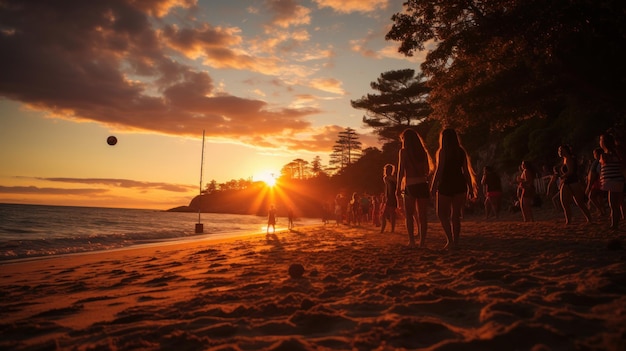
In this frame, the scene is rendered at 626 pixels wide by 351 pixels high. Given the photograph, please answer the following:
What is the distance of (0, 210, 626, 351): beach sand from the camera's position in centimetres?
201

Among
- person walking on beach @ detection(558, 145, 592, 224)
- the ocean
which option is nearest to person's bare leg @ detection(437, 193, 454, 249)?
person walking on beach @ detection(558, 145, 592, 224)

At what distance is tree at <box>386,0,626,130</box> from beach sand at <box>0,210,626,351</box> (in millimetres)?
7418

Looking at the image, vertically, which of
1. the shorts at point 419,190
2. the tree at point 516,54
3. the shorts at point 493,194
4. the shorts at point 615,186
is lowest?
the shorts at point 419,190

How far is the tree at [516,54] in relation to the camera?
939 cm

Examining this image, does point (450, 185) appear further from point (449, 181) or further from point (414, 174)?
point (414, 174)

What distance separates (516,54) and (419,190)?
800 centimetres

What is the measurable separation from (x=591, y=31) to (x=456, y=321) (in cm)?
1057

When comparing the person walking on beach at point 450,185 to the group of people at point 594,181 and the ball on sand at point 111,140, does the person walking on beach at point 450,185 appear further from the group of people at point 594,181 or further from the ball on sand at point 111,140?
the ball on sand at point 111,140

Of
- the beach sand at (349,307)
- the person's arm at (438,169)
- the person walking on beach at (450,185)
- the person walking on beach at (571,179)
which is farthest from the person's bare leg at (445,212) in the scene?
the person walking on beach at (571,179)

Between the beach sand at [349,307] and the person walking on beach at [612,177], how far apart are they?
115 inches

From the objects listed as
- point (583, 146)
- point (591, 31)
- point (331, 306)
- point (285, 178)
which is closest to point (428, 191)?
point (331, 306)

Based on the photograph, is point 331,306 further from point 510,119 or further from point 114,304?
point 510,119

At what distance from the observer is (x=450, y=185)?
586 centimetres

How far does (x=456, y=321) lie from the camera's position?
2.31 metres
